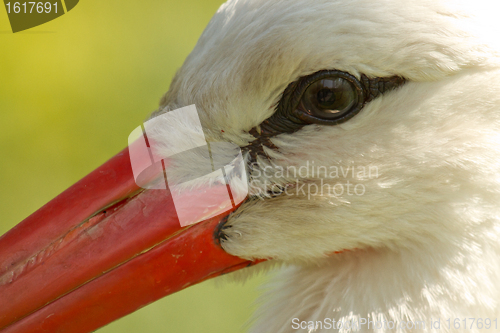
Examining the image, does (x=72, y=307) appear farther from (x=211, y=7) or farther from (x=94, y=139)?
(x=211, y=7)

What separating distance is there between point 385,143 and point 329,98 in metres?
0.18

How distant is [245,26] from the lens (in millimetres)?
1445

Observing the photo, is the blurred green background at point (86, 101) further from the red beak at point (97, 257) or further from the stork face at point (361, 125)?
the stork face at point (361, 125)

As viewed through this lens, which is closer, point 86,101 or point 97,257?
point 97,257

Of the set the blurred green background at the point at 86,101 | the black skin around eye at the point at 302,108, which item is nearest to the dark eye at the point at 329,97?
the black skin around eye at the point at 302,108

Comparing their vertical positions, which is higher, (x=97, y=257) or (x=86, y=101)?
(x=97, y=257)

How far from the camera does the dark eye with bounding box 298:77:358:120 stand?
1.37 metres

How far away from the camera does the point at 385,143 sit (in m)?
1.38

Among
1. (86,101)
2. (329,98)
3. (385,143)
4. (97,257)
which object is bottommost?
(86,101)

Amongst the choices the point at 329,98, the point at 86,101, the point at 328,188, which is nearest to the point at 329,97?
the point at 329,98

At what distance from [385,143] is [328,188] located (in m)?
0.18

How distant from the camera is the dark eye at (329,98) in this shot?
1371mm

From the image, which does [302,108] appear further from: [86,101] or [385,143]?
[86,101]

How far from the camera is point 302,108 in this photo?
1.44m
